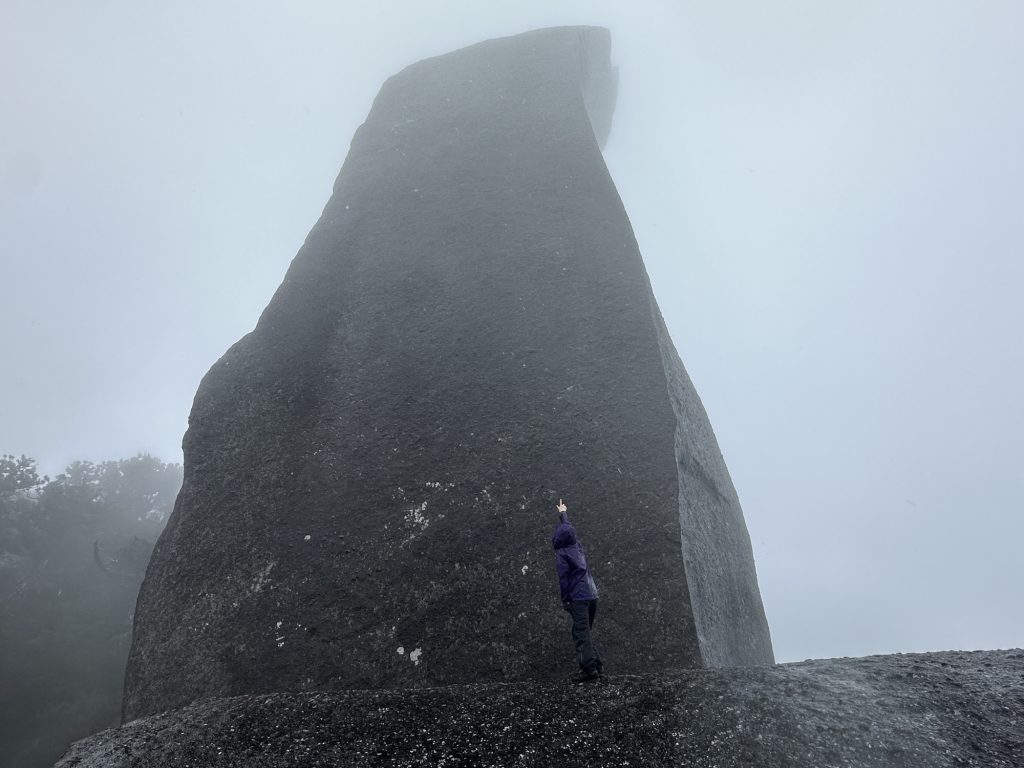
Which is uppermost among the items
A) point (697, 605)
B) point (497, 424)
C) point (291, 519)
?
point (497, 424)

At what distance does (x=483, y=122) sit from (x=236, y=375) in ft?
24.5

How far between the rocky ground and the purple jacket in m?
0.82

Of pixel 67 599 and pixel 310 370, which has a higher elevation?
pixel 310 370

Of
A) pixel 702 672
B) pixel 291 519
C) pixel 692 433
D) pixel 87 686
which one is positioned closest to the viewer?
pixel 702 672

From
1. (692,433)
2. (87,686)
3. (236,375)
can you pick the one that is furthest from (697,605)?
(87,686)

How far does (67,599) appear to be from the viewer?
21250 millimetres

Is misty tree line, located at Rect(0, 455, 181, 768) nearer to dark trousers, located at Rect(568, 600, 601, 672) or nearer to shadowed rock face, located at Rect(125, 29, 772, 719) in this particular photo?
shadowed rock face, located at Rect(125, 29, 772, 719)

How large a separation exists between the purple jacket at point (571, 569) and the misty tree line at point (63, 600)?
50.3 feet

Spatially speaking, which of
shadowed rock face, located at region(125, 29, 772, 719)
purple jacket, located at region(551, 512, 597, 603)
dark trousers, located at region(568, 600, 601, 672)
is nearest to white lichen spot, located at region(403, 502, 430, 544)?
shadowed rock face, located at region(125, 29, 772, 719)

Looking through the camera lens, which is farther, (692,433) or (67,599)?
(67,599)

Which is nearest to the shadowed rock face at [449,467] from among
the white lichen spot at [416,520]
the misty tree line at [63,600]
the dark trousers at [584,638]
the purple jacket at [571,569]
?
the white lichen spot at [416,520]

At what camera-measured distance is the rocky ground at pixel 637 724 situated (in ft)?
17.1

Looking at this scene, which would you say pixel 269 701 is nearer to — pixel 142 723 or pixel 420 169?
pixel 142 723

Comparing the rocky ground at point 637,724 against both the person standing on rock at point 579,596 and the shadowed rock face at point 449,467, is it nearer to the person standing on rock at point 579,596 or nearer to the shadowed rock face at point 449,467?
the person standing on rock at point 579,596
